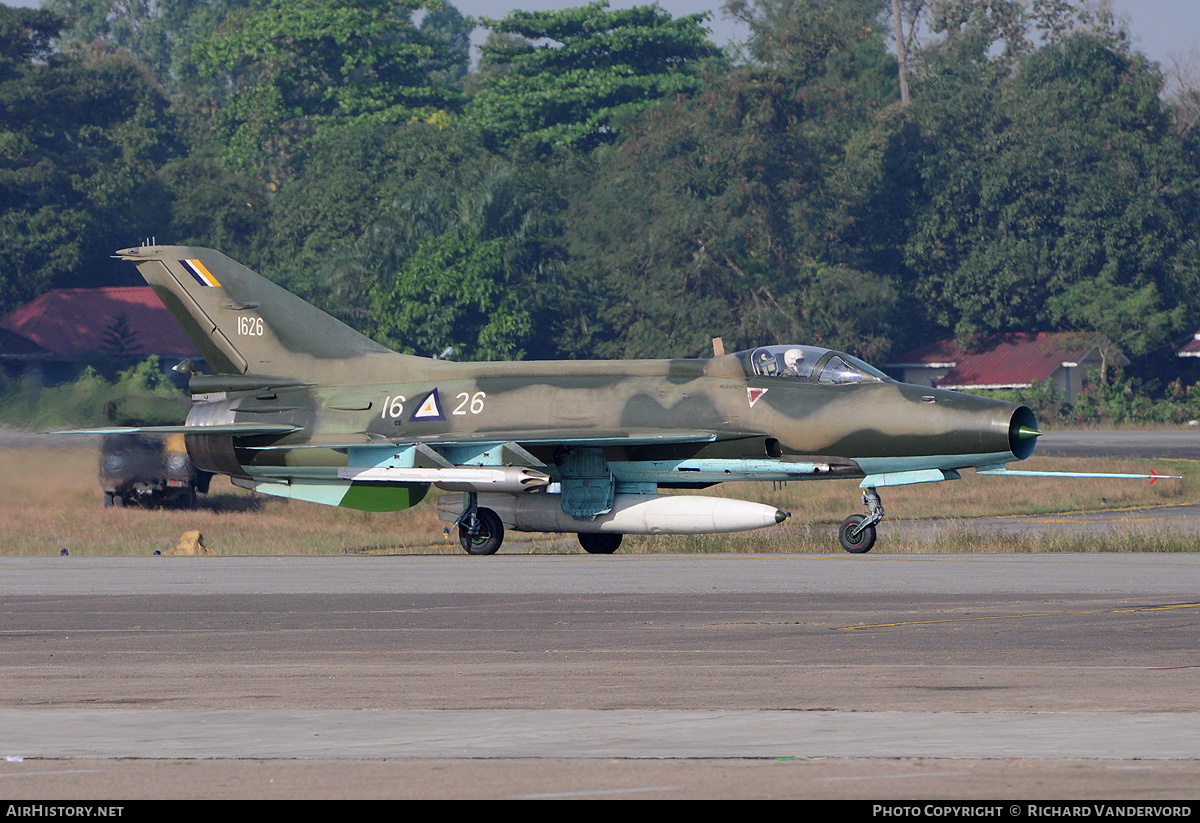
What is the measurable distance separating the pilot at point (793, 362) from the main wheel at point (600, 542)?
3.76m

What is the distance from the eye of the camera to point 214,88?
460 feet

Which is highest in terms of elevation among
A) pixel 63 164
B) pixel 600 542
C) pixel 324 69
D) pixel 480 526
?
pixel 324 69

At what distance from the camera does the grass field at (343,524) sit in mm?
26875

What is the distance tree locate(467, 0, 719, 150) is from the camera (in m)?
99.7

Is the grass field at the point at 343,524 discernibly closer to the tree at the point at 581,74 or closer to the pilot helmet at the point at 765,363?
the pilot helmet at the point at 765,363

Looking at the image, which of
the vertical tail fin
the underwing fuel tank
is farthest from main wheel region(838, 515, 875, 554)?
the vertical tail fin

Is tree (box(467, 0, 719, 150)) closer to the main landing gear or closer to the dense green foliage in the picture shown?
the dense green foliage

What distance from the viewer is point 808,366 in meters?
25.6

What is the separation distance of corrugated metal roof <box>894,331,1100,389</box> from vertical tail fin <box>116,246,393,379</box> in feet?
197

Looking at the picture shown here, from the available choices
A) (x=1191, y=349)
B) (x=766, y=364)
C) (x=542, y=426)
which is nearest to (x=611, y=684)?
(x=766, y=364)

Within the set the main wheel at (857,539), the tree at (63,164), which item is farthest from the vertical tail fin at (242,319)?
the tree at (63,164)

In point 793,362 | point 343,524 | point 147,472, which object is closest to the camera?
point 793,362

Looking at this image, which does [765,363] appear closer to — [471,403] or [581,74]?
[471,403]

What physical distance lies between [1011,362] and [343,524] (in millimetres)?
58147
